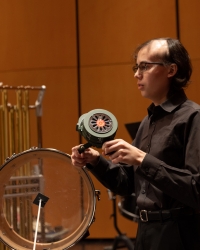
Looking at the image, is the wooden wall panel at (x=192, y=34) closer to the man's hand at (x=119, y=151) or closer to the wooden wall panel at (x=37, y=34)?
the wooden wall panel at (x=37, y=34)

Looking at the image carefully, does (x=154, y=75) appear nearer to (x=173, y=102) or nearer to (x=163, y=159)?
(x=173, y=102)

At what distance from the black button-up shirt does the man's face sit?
2.0 inches

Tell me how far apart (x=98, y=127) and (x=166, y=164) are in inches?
10.4

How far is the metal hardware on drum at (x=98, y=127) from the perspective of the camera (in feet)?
5.06

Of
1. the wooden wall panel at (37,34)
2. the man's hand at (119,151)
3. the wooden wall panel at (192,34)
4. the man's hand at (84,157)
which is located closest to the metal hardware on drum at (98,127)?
the man's hand at (119,151)

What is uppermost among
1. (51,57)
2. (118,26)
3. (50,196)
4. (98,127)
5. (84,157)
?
(118,26)

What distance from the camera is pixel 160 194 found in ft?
5.45

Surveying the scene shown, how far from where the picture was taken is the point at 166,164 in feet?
5.18

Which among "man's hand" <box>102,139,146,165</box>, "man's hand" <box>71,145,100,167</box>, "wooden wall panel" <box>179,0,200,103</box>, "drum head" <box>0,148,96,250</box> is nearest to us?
"man's hand" <box>102,139,146,165</box>

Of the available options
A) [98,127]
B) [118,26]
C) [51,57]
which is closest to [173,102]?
[98,127]

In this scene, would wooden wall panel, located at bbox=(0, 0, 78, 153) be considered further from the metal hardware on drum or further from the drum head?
the metal hardware on drum

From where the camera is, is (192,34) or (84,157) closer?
(84,157)

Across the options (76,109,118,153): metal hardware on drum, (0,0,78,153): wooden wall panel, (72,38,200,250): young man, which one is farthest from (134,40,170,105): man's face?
(0,0,78,153): wooden wall panel

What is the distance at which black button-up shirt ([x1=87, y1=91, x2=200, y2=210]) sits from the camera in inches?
60.6
